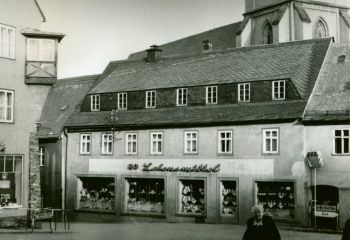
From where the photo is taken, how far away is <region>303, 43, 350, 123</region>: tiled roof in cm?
3312

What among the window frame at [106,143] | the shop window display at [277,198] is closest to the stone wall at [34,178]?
the shop window display at [277,198]

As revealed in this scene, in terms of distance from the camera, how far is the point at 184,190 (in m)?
38.3

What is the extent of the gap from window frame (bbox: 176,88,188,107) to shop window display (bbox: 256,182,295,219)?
317 inches

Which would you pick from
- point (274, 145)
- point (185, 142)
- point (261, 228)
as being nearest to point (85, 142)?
point (185, 142)

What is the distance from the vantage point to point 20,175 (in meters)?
29.2

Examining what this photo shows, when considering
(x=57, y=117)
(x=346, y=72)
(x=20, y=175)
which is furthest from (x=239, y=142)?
(x=57, y=117)

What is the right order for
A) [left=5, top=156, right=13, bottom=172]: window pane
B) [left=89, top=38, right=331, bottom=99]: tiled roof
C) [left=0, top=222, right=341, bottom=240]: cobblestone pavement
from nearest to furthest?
1. [left=0, top=222, right=341, bottom=240]: cobblestone pavement
2. [left=5, top=156, right=13, bottom=172]: window pane
3. [left=89, top=38, right=331, bottom=99]: tiled roof

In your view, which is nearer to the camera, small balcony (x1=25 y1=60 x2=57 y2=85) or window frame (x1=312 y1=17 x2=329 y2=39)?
small balcony (x1=25 y1=60 x2=57 y2=85)

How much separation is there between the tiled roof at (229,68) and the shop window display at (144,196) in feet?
21.3

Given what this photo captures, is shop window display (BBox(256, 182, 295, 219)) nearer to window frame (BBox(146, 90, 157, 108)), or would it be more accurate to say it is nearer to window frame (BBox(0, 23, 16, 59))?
window frame (BBox(146, 90, 157, 108))

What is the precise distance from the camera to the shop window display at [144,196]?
39.3 metres

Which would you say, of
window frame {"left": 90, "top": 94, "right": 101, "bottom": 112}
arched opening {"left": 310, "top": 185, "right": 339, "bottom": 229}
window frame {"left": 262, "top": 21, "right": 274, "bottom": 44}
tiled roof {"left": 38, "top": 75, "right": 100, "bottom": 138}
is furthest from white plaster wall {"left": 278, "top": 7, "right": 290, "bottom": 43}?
arched opening {"left": 310, "top": 185, "right": 339, "bottom": 229}

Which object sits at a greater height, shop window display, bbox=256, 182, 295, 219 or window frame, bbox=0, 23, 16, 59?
window frame, bbox=0, 23, 16, 59

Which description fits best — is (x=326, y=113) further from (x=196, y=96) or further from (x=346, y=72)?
(x=196, y=96)
